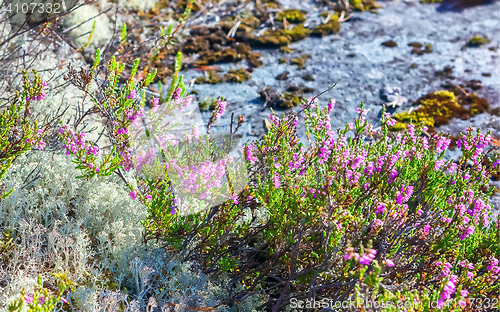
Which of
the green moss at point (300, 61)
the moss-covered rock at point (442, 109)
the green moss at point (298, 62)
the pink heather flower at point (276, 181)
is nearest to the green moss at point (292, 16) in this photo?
the green moss at point (300, 61)

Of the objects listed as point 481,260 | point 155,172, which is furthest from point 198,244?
point 481,260

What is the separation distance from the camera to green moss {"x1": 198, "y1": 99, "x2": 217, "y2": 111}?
4477 millimetres

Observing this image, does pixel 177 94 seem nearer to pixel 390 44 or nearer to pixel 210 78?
pixel 210 78

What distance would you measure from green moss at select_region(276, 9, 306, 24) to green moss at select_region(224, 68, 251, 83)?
1.76 m

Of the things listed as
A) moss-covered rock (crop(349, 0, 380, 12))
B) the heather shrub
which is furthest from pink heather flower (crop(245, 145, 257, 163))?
moss-covered rock (crop(349, 0, 380, 12))

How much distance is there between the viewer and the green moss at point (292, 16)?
21.2ft

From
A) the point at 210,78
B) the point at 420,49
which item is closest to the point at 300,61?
the point at 210,78

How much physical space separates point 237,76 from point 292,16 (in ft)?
6.82

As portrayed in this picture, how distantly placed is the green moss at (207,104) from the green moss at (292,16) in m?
2.58

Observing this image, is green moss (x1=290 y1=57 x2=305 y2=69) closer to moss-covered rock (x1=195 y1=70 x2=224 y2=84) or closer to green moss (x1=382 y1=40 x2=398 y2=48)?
moss-covered rock (x1=195 y1=70 x2=224 y2=84)

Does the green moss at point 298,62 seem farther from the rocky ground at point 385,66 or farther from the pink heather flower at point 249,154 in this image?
the pink heather flower at point 249,154

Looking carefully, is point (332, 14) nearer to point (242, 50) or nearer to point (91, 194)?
point (242, 50)

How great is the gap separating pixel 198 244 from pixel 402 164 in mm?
1371

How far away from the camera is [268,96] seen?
467 centimetres
